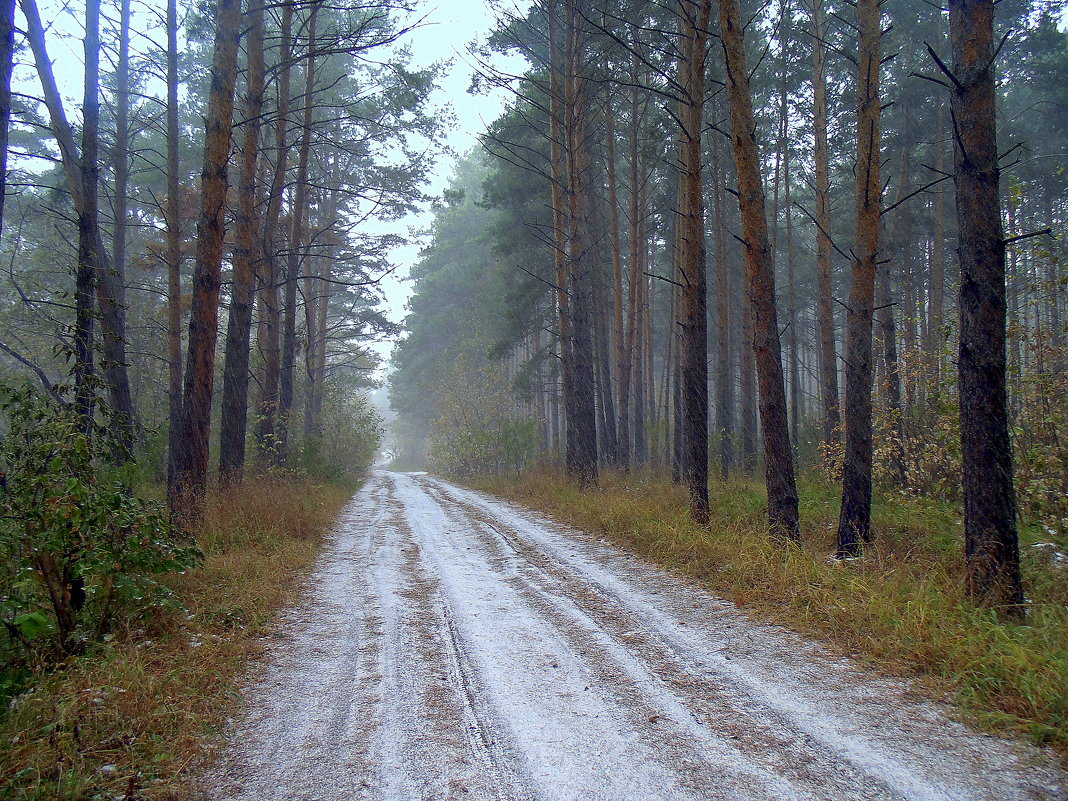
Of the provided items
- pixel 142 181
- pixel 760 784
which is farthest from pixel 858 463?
pixel 142 181

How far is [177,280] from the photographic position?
13.6 meters

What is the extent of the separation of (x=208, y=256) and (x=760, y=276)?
7177 mm

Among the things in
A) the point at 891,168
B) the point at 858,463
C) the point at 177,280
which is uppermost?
the point at 891,168

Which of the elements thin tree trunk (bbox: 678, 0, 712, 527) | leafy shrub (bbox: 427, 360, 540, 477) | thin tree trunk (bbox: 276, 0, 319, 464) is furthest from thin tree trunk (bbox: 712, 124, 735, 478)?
thin tree trunk (bbox: 276, 0, 319, 464)

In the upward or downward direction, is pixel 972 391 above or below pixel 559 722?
above

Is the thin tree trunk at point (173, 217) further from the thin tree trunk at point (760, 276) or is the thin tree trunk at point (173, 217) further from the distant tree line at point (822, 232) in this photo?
the thin tree trunk at point (760, 276)

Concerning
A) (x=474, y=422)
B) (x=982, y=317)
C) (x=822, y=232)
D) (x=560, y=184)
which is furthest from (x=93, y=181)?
(x=474, y=422)

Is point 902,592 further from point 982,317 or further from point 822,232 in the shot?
point 822,232

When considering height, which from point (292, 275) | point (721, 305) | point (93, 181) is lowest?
point (721, 305)

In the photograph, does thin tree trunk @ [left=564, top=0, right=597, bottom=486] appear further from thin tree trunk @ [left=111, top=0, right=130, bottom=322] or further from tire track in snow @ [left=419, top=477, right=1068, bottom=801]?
thin tree trunk @ [left=111, top=0, right=130, bottom=322]

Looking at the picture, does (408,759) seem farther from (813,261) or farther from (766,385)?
(813,261)

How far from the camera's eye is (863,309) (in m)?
7.04

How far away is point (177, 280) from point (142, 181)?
6.54 meters

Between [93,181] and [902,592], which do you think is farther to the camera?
[93,181]
